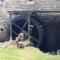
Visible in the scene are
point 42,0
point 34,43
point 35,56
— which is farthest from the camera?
point 42,0

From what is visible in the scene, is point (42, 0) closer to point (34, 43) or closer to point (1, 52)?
point (34, 43)

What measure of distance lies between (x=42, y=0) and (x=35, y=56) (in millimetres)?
4532

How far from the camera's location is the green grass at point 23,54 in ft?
37.6

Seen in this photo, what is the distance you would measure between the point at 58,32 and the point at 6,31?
8.74ft

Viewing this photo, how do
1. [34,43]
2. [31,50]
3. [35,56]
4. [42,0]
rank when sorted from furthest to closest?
[42,0]
[34,43]
[31,50]
[35,56]

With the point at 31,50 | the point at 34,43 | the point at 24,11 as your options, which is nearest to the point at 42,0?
the point at 24,11

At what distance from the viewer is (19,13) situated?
1503 cm

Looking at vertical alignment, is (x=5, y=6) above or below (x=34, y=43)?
above

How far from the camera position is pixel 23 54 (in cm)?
1194

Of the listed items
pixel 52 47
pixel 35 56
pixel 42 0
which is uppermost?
pixel 42 0

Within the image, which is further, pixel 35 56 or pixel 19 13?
pixel 19 13

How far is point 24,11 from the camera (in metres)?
14.9

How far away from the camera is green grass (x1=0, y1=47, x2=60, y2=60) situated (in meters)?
11.4

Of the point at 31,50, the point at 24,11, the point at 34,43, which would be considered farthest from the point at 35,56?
the point at 24,11
